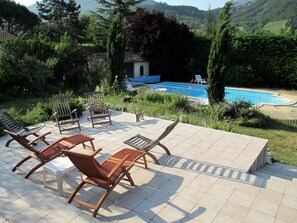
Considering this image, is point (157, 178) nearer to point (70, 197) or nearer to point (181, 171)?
point (181, 171)

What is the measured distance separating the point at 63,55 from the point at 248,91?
12847mm

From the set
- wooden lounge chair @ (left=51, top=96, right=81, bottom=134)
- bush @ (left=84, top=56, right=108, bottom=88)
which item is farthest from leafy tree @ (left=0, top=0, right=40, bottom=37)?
wooden lounge chair @ (left=51, top=96, right=81, bottom=134)

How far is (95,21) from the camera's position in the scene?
1199 inches

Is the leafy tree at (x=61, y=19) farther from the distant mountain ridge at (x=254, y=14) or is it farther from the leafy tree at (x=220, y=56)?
the leafy tree at (x=220, y=56)

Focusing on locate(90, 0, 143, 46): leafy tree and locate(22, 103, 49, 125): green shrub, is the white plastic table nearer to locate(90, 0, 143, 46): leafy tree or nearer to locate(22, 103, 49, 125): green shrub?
locate(22, 103, 49, 125): green shrub

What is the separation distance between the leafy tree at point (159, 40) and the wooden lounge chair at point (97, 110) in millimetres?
14449

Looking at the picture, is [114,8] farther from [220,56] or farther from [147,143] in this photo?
[147,143]

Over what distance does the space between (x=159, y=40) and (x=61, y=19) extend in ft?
70.9

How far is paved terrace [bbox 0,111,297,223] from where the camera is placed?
382 centimetres

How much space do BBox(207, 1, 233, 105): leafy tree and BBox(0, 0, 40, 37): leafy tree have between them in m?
28.0

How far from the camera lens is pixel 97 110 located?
894cm

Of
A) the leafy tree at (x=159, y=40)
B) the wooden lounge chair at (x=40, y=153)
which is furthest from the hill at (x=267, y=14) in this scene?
the wooden lounge chair at (x=40, y=153)

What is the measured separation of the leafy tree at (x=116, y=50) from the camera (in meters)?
15.0

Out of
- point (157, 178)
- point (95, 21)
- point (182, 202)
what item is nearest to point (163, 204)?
point (182, 202)
